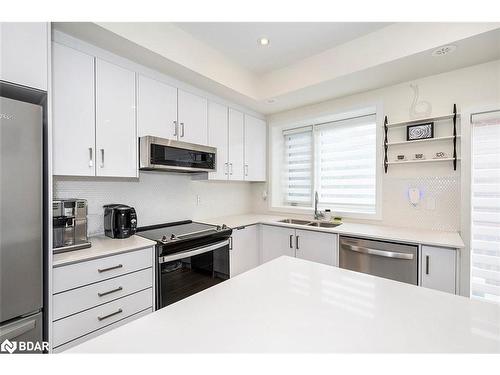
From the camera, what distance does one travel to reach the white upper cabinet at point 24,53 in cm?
121

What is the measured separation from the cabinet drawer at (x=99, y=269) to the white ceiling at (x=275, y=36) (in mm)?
1994

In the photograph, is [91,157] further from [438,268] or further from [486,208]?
[486,208]

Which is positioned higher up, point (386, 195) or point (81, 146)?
point (81, 146)

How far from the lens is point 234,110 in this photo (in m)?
3.11

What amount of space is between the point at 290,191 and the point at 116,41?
2.78 metres

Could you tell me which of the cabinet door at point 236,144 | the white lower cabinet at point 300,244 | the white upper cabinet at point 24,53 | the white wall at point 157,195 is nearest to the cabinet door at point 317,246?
the white lower cabinet at point 300,244

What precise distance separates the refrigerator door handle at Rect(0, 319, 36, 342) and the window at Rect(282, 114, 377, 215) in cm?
289

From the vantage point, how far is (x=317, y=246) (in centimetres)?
253

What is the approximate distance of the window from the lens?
2930mm

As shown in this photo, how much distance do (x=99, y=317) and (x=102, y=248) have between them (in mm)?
450

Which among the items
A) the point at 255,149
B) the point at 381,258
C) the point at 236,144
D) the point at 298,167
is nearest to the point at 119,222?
the point at 236,144

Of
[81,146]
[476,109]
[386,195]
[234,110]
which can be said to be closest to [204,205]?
[234,110]

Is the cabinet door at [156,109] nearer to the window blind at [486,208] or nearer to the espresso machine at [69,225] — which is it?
the espresso machine at [69,225]

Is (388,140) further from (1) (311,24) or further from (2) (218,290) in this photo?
(2) (218,290)
